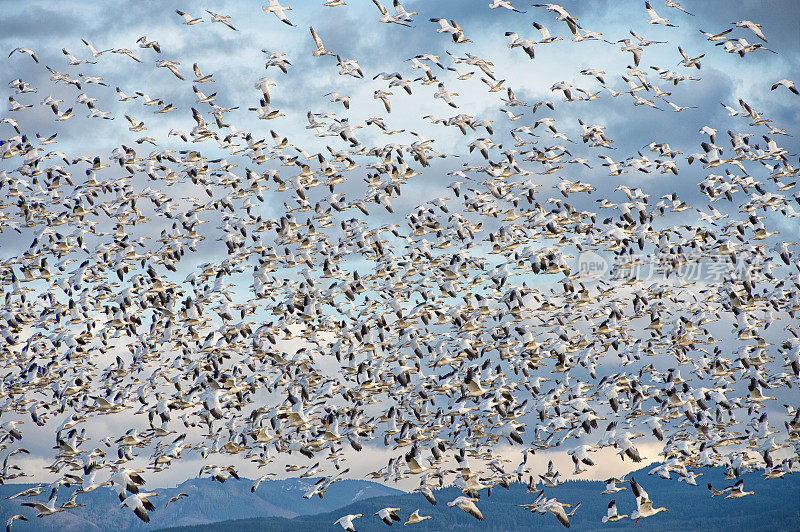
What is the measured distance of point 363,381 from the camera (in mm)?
52094

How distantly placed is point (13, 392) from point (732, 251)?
4650 centimetres

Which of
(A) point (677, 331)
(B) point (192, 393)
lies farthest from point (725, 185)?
(B) point (192, 393)

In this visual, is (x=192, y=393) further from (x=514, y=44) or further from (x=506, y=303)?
(x=514, y=44)

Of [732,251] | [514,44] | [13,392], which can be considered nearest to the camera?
[514,44]

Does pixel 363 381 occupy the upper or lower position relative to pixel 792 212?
lower

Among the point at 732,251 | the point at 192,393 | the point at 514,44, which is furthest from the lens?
the point at 732,251

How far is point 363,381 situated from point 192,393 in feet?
32.1

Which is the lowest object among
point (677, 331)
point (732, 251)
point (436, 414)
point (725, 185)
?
point (436, 414)

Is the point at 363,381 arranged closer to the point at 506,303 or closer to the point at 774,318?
the point at 506,303

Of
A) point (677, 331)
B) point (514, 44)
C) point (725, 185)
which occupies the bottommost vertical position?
point (677, 331)

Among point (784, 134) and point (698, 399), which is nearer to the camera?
point (698, 399)

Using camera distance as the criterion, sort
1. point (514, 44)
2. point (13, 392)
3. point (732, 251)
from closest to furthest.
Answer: point (514, 44) < point (732, 251) < point (13, 392)

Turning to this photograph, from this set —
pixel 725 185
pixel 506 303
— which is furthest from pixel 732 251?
pixel 506 303

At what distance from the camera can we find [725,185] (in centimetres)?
5278
